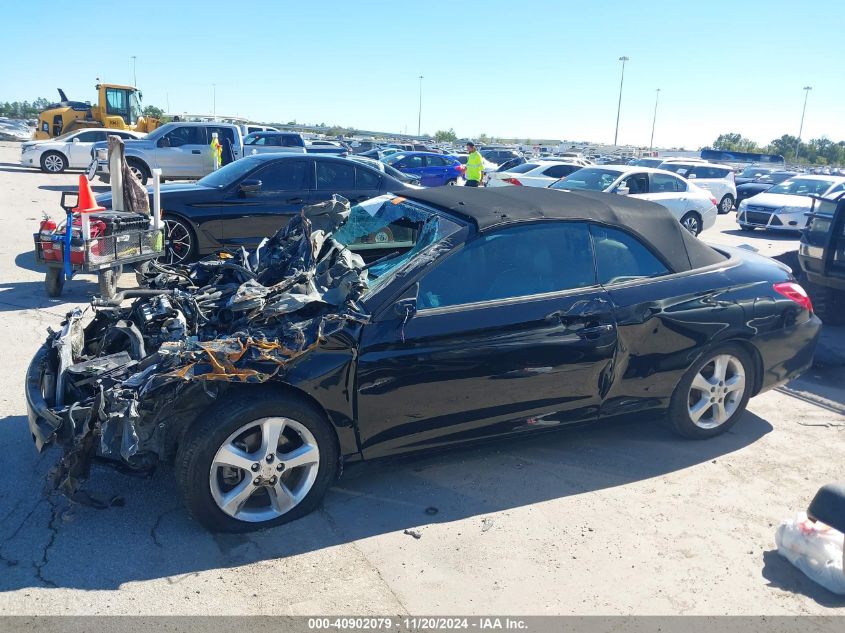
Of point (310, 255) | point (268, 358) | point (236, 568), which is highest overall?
point (310, 255)

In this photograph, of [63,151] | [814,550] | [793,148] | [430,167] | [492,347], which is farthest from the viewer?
[793,148]

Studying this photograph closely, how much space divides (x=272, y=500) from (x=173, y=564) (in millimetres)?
549

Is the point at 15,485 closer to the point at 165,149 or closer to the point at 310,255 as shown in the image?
the point at 310,255

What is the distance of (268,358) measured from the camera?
3.36 m

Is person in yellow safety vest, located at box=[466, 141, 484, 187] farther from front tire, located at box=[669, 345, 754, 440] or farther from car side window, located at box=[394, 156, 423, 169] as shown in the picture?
front tire, located at box=[669, 345, 754, 440]

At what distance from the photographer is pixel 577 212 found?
434 centimetres

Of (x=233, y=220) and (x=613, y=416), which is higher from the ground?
(x=233, y=220)

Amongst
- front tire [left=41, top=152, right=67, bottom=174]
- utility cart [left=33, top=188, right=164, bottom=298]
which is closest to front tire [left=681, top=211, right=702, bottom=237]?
utility cart [left=33, top=188, right=164, bottom=298]

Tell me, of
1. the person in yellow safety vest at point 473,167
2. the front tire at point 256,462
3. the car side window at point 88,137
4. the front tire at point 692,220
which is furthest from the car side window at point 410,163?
the front tire at point 256,462

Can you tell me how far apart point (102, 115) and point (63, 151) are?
5.66m

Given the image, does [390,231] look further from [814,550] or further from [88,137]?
[88,137]

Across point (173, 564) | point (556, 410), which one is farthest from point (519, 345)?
point (173, 564)

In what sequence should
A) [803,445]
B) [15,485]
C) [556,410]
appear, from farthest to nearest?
1. [803,445]
2. [556,410]
3. [15,485]

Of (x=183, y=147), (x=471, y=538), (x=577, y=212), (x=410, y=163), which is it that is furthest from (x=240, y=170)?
(x=410, y=163)
